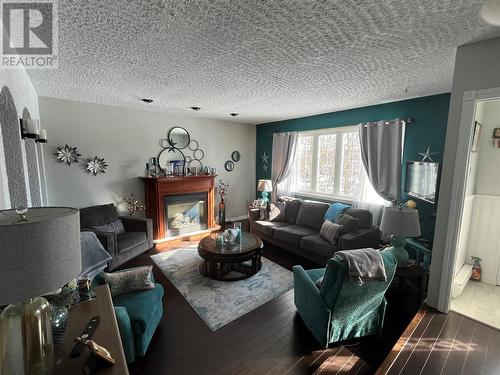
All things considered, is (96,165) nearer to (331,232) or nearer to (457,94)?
(331,232)

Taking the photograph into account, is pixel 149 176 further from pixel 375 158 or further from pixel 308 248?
pixel 375 158

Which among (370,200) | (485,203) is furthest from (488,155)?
(370,200)

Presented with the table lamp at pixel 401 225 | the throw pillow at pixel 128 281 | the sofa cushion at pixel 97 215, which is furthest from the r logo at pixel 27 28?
the table lamp at pixel 401 225

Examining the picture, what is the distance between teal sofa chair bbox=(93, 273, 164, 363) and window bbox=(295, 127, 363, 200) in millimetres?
3660

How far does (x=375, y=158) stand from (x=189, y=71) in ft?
10.4

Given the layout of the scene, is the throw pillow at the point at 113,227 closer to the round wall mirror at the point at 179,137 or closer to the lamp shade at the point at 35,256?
the round wall mirror at the point at 179,137

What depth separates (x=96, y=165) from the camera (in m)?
3.98

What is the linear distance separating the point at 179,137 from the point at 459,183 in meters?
4.58

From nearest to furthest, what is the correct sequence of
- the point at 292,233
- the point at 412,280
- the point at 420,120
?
the point at 412,280 → the point at 420,120 → the point at 292,233

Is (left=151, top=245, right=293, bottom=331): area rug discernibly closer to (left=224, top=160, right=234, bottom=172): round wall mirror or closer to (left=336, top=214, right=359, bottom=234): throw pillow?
(left=336, top=214, right=359, bottom=234): throw pillow

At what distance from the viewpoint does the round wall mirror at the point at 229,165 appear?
5777mm

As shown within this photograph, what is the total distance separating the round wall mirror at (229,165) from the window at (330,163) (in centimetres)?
168

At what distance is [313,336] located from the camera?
2172mm

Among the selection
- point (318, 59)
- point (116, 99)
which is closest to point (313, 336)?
point (318, 59)
